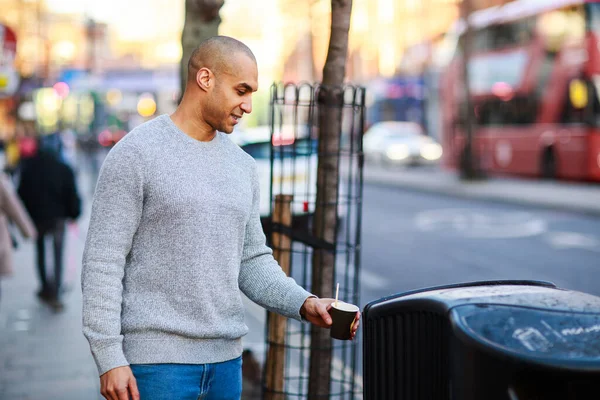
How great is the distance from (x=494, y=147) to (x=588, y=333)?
26657 mm

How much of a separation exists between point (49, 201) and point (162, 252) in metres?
6.83

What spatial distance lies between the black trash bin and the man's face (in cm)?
66

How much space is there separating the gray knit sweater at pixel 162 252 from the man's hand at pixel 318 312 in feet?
0.75

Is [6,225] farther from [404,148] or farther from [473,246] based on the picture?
[404,148]

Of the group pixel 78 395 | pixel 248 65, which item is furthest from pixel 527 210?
pixel 248 65

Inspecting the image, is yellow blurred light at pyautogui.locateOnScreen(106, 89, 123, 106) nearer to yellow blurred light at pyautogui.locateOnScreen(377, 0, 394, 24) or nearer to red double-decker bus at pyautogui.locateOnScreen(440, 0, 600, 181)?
red double-decker bus at pyautogui.locateOnScreen(440, 0, 600, 181)

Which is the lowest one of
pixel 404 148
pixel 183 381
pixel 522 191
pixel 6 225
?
pixel 522 191

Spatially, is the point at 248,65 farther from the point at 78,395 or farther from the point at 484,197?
the point at 484,197

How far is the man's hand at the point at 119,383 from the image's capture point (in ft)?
8.01

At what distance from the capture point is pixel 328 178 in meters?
4.61

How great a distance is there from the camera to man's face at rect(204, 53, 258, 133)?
2.61 m

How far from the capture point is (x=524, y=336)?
6.85 feet

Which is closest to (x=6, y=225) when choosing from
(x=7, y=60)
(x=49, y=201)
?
(x=49, y=201)

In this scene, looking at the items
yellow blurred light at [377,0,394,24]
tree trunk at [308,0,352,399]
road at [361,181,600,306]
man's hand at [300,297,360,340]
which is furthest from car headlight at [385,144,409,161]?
man's hand at [300,297,360,340]
